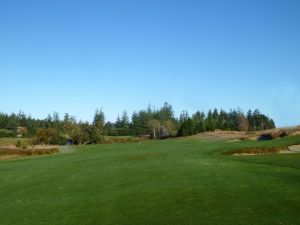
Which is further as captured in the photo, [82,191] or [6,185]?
[6,185]

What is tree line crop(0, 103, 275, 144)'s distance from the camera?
310ft

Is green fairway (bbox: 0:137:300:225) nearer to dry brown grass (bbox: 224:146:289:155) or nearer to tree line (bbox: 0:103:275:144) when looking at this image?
dry brown grass (bbox: 224:146:289:155)

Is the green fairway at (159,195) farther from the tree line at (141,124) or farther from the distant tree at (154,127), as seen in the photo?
the distant tree at (154,127)

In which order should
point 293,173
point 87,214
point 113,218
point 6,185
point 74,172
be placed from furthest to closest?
point 74,172, point 6,185, point 293,173, point 87,214, point 113,218

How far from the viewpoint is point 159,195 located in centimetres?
1708

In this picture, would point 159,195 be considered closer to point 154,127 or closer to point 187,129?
point 187,129

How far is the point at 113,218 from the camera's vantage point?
1438 cm

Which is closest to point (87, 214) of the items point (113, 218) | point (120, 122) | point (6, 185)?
point (113, 218)

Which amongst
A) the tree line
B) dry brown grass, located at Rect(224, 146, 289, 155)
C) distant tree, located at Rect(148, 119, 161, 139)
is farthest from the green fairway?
distant tree, located at Rect(148, 119, 161, 139)

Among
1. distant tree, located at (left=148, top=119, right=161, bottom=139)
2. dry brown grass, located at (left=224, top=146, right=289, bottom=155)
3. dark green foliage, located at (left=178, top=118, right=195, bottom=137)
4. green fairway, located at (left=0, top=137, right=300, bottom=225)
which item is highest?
distant tree, located at (left=148, top=119, right=161, bottom=139)

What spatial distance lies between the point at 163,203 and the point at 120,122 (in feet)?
533

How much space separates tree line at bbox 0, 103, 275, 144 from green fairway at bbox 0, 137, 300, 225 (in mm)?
67521

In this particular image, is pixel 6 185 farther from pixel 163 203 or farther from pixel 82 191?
pixel 163 203

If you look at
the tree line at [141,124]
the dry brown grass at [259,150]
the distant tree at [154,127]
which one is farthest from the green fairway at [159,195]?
the distant tree at [154,127]
